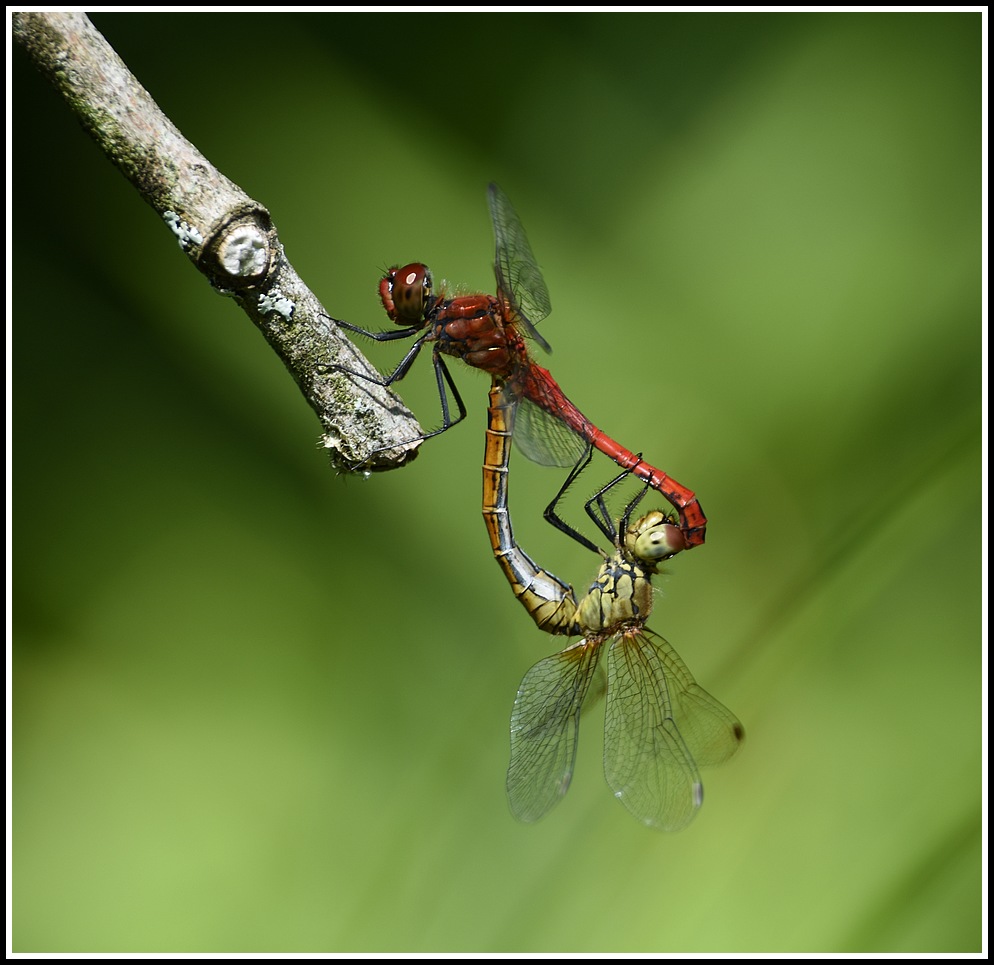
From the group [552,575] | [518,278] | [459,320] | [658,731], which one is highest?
[518,278]

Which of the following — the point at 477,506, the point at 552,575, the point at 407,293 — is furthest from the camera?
the point at 477,506

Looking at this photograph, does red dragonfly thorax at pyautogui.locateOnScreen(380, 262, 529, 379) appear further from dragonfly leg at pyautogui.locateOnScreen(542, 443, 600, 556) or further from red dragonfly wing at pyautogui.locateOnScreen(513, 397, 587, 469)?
dragonfly leg at pyautogui.locateOnScreen(542, 443, 600, 556)

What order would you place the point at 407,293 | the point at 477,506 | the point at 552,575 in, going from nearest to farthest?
Result: the point at 407,293 → the point at 552,575 → the point at 477,506

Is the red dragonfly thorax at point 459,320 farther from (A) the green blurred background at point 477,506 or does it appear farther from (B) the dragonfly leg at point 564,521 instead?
(B) the dragonfly leg at point 564,521

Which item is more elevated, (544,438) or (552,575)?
(544,438)

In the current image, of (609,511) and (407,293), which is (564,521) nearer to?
(609,511)

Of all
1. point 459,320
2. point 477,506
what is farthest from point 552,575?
point 459,320

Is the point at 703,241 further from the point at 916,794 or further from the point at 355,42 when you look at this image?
the point at 916,794

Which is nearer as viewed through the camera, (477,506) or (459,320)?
(459,320)
